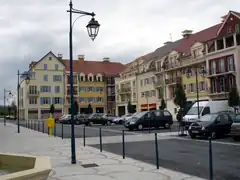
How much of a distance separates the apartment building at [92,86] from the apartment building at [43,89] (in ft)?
6.64

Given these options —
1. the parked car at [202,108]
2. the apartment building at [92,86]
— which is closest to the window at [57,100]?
the apartment building at [92,86]

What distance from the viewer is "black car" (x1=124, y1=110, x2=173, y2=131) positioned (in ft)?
106

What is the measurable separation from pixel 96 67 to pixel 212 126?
78.2m

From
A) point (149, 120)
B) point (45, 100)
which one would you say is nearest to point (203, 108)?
point (149, 120)

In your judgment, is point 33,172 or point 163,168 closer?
point 33,172

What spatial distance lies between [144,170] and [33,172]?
15.6ft

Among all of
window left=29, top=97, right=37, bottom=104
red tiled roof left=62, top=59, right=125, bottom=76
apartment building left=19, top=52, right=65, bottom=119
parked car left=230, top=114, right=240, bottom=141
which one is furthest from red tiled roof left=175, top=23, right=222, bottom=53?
parked car left=230, top=114, right=240, bottom=141

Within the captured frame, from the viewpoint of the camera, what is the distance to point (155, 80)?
6919 cm

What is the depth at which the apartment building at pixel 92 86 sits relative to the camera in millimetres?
92438

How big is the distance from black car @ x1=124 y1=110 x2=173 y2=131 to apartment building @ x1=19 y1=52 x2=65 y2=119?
5882cm

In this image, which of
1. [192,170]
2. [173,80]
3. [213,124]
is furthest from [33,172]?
[173,80]

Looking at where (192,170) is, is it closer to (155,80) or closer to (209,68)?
(209,68)

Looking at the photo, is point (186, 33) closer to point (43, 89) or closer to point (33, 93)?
point (43, 89)

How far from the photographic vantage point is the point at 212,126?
21719mm
